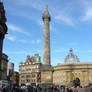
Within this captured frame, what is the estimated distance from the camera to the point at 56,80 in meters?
71.9

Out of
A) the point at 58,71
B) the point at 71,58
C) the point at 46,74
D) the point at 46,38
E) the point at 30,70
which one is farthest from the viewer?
the point at 30,70

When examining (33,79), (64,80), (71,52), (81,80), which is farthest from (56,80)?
(33,79)

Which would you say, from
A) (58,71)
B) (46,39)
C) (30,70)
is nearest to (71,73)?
(58,71)

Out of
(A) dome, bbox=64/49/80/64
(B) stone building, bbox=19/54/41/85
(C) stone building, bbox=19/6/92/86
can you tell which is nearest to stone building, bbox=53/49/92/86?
(C) stone building, bbox=19/6/92/86

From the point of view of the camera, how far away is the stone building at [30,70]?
104m

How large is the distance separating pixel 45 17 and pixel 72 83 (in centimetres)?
3030

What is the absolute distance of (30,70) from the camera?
108m

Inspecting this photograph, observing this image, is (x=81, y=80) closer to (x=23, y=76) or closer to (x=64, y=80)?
(x=64, y=80)

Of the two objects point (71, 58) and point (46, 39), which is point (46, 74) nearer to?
point (46, 39)

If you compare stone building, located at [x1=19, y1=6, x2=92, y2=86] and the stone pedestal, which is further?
stone building, located at [x1=19, y1=6, x2=92, y2=86]

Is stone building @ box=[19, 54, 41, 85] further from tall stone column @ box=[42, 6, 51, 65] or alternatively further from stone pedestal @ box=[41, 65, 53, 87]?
tall stone column @ box=[42, 6, 51, 65]

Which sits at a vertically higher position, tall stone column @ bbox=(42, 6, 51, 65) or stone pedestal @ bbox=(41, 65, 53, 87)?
tall stone column @ bbox=(42, 6, 51, 65)

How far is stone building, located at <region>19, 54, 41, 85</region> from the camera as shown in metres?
104

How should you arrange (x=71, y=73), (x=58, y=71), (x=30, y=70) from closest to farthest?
(x=71, y=73) < (x=58, y=71) < (x=30, y=70)
